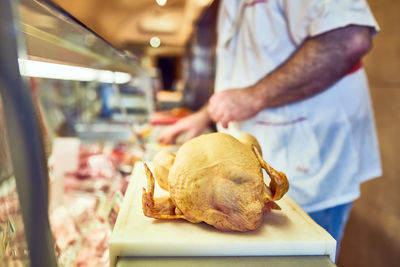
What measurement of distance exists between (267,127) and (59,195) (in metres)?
0.96

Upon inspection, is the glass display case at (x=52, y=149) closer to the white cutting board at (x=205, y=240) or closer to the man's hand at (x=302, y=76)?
the white cutting board at (x=205, y=240)

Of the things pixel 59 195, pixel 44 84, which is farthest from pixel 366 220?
pixel 44 84

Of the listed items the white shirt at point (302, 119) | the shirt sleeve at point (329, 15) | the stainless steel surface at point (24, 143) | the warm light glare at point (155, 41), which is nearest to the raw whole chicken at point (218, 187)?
the stainless steel surface at point (24, 143)

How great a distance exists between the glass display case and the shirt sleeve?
2.35 feet

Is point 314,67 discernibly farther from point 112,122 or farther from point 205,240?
point 112,122

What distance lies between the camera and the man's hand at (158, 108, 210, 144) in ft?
4.69

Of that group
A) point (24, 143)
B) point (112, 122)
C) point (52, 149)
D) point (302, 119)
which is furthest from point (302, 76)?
point (112, 122)

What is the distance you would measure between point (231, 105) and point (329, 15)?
0.47 metres

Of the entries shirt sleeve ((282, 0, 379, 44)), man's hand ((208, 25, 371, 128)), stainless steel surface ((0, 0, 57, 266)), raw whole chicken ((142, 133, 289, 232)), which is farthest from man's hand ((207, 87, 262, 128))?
stainless steel surface ((0, 0, 57, 266))

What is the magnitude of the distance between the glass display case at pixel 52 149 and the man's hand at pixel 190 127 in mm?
169

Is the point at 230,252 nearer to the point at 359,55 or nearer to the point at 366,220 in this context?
the point at 359,55

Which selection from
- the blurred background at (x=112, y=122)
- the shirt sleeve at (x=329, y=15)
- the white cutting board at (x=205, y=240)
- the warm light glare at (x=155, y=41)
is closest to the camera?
the white cutting board at (x=205, y=240)

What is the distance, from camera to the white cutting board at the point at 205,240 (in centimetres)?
52

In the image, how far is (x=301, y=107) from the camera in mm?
1170
